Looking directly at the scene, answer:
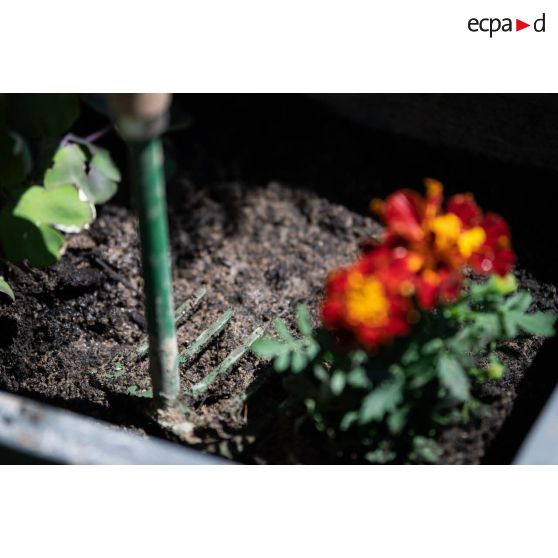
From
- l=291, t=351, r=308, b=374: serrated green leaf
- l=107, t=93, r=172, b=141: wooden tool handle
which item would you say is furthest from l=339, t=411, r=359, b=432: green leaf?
l=107, t=93, r=172, b=141: wooden tool handle

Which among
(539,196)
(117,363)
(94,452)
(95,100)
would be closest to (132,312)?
(117,363)

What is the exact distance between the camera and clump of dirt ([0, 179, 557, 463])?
2209 millimetres

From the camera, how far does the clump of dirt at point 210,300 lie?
2.21m

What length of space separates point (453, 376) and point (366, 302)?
0.24 metres

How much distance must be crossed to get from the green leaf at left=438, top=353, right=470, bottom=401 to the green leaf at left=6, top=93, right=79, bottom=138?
1248mm

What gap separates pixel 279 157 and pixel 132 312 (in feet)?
2.87

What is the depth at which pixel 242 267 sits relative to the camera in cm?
285

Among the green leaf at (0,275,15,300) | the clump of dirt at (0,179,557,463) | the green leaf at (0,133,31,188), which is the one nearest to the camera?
the clump of dirt at (0,179,557,463)

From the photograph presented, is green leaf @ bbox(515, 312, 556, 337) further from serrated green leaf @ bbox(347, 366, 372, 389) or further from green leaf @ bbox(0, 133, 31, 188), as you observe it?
green leaf @ bbox(0, 133, 31, 188)

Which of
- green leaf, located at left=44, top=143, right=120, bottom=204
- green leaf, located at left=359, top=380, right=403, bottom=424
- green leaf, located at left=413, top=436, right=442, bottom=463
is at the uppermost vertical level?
green leaf, located at left=44, top=143, right=120, bottom=204

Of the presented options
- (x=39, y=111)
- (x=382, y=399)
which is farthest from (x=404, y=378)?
(x=39, y=111)

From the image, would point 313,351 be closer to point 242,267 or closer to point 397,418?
point 397,418

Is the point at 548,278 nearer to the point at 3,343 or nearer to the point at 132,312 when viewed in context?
the point at 132,312

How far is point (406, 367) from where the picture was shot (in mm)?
1796
